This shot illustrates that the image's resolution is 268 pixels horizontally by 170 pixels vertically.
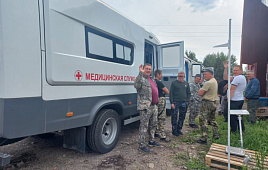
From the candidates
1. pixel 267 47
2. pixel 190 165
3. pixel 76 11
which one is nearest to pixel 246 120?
pixel 190 165

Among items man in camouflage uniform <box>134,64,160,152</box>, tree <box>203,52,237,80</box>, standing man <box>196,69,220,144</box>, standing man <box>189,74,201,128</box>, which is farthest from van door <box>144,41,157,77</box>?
tree <box>203,52,237,80</box>

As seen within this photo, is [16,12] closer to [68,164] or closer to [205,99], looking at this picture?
[68,164]

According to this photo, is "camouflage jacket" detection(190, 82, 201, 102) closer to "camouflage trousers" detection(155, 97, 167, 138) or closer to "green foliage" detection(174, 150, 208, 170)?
"camouflage trousers" detection(155, 97, 167, 138)

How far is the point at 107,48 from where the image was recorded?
125 inches

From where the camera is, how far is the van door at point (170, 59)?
512 cm

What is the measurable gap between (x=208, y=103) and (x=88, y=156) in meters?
2.81

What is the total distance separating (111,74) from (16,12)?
1744 mm

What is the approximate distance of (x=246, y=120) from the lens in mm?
5449

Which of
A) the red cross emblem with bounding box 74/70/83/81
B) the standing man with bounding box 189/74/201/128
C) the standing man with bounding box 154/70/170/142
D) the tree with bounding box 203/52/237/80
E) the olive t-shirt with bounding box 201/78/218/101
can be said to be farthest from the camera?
the tree with bounding box 203/52/237/80

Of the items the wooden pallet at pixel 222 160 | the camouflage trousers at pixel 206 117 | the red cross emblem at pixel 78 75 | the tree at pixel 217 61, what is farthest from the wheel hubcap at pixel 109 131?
the tree at pixel 217 61

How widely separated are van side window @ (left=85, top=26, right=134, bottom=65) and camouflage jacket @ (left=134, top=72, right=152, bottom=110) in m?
0.63

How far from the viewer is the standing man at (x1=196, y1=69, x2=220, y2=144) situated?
145 inches

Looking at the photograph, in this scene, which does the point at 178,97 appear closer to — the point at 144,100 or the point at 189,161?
the point at 144,100

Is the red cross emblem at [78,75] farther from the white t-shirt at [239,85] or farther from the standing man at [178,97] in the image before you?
the white t-shirt at [239,85]
